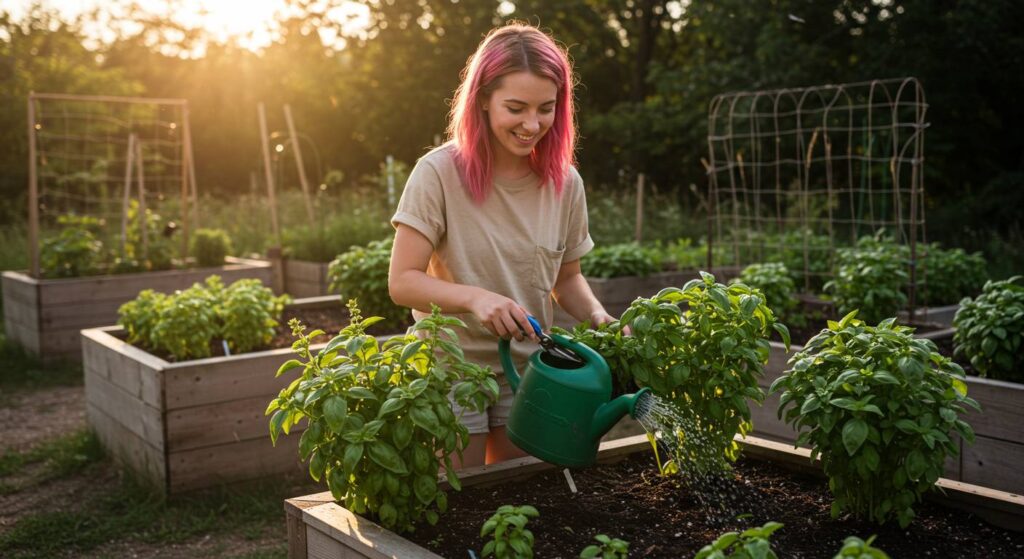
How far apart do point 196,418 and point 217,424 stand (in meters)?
0.09

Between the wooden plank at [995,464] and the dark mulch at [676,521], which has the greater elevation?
the dark mulch at [676,521]

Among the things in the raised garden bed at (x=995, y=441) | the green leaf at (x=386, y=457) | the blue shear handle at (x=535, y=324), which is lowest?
the raised garden bed at (x=995, y=441)

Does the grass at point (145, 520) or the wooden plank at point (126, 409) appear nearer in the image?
the grass at point (145, 520)

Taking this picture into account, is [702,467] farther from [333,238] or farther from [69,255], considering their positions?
[333,238]

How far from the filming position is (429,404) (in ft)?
6.12

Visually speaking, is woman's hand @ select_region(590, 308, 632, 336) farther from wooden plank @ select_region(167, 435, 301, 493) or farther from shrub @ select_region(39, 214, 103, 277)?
shrub @ select_region(39, 214, 103, 277)

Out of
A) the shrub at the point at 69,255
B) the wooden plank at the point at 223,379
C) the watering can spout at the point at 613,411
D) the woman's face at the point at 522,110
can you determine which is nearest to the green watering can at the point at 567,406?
the watering can spout at the point at 613,411

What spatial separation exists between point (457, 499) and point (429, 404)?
45cm

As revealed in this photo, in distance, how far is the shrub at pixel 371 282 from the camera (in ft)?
A: 16.2

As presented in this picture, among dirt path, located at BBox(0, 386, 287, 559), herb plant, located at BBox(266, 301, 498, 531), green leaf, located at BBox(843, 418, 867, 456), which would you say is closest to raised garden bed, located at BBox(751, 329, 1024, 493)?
green leaf, located at BBox(843, 418, 867, 456)

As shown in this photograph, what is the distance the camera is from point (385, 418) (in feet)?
6.20

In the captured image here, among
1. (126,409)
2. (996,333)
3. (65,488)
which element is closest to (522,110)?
(996,333)

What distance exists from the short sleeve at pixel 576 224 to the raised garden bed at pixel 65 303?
484cm

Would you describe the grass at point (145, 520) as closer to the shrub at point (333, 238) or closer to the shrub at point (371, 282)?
the shrub at point (371, 282)
